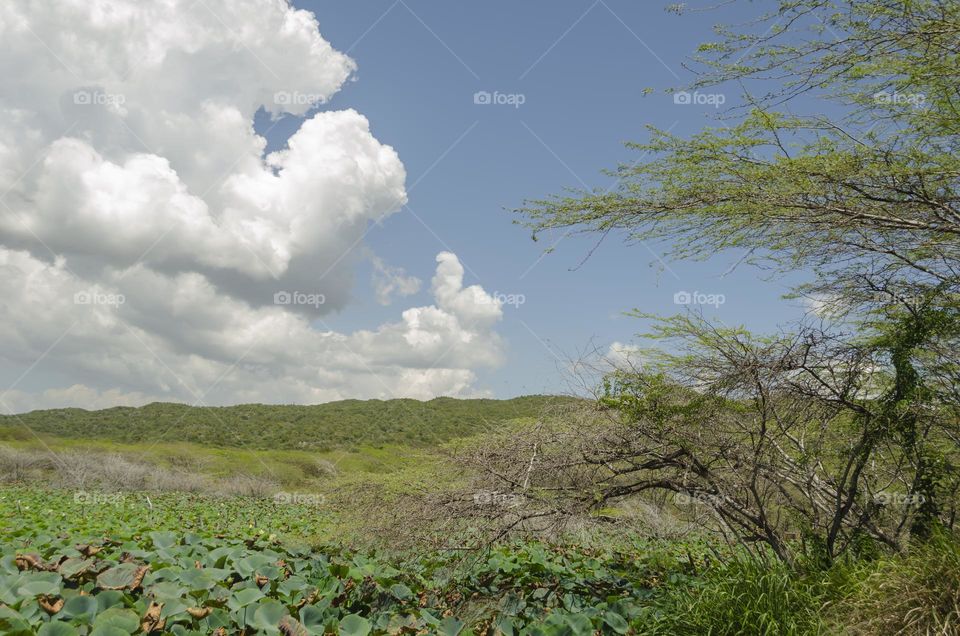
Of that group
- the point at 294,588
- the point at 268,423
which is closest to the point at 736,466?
the point at 294,588

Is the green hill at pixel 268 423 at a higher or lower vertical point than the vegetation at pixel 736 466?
higher

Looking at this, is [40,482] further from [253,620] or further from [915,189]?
[915,189]

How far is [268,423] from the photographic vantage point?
164 ft

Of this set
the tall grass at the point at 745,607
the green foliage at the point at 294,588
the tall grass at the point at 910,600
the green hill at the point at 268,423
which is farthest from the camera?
the green hill at the point at 268,423

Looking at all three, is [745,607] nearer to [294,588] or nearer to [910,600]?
[910,600]

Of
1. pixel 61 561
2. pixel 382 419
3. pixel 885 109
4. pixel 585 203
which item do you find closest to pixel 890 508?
pixel 885 109

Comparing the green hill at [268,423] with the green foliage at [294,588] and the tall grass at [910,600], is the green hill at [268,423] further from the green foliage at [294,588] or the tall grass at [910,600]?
the tall grass at [910,600]

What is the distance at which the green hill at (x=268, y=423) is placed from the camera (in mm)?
41656

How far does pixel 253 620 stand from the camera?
3.21 meters

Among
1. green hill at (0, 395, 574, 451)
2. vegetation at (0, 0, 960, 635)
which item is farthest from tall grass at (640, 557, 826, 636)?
green hill at (0, 395, 574, 451)

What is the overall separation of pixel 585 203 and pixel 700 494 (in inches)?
136

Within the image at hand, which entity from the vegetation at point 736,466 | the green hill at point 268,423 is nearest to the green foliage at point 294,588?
the vegetation at point 736,466

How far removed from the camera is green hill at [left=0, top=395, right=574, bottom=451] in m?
41.7

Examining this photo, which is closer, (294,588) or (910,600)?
(910,600)
